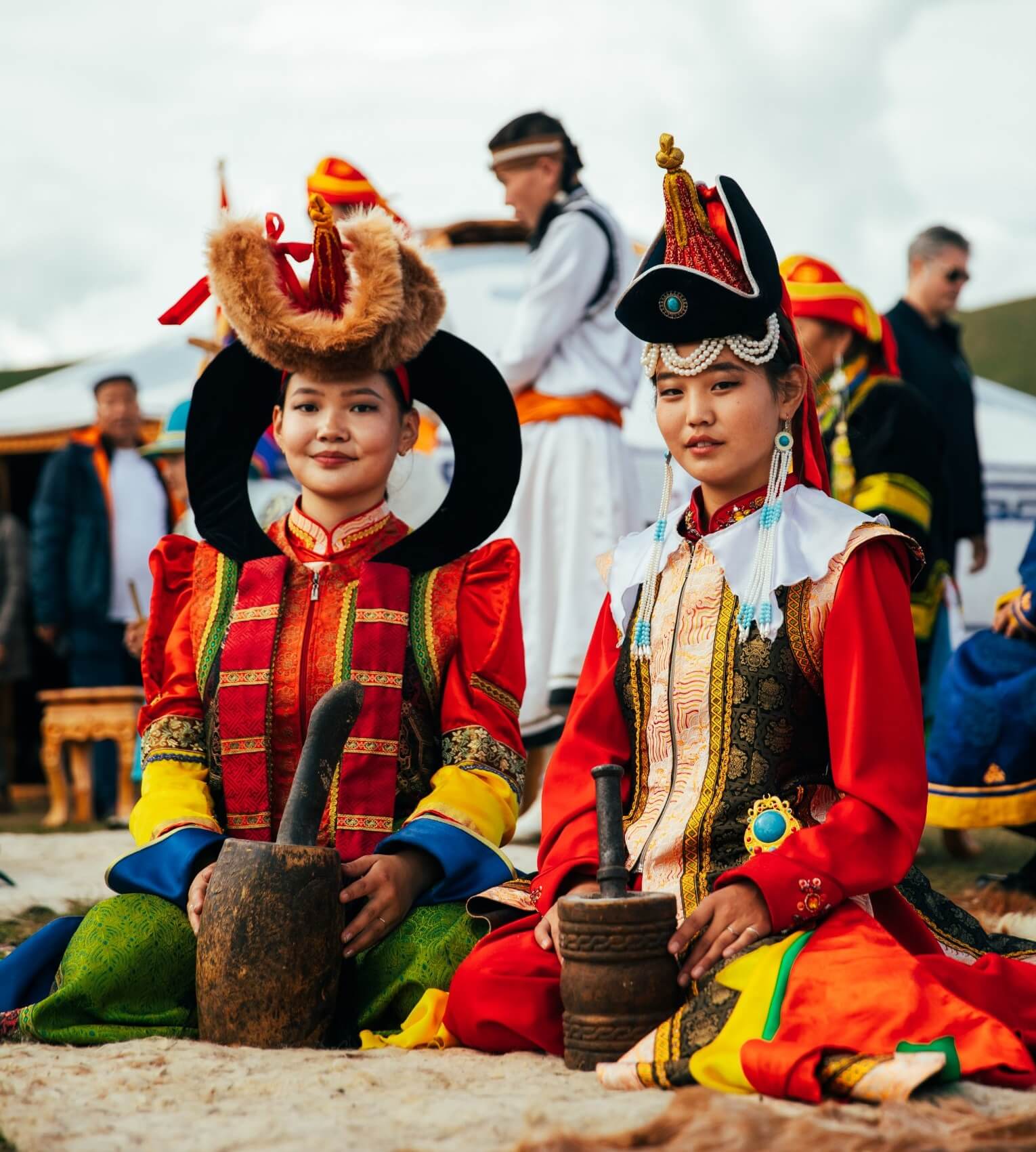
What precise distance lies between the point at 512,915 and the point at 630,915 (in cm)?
54

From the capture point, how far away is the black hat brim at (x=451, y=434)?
11.3ft

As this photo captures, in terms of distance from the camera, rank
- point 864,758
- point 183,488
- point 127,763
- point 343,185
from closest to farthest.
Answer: point 864,758
point 343,185
point 183,488
point 127,763

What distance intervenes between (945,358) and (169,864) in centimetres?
537

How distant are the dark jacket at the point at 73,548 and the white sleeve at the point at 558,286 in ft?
12.1

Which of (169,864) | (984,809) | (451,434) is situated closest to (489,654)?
(451,434)

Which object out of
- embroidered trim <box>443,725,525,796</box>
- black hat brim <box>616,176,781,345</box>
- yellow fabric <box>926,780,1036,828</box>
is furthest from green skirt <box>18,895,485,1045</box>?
yellow fabric <box>926,780,1036,828</box>

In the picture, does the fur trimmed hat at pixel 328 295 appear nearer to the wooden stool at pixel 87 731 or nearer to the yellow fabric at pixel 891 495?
the yellow fabric at pixel 891 495

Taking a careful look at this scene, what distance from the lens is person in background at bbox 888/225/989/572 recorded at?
7.20 meters

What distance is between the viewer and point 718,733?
2.90 m

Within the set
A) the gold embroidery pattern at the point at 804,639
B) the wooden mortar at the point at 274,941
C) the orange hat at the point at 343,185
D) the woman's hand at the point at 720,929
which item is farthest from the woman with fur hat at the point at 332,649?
the orange hat at the point at 343,185

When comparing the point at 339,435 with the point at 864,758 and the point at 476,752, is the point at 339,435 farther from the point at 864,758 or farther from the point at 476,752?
the point at 864,758

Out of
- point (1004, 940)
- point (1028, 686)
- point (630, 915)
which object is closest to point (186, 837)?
point (630, 915)

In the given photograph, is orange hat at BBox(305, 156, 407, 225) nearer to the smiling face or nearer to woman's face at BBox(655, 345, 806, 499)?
the smiling face

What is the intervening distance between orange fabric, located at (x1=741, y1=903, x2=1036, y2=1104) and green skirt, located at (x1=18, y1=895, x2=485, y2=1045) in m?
0.75
